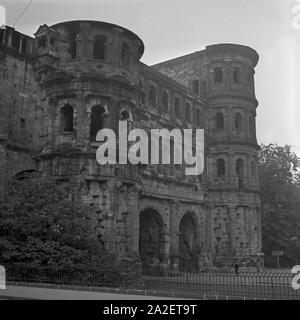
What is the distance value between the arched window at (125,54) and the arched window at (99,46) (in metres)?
1.10

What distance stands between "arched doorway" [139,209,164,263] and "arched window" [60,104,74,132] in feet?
24.4

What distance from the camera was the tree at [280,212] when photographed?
4119 cm

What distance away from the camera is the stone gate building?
2248 centimetres

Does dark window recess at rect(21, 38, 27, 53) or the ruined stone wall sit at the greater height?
dark window recess at rect(21, 38, 27, 53)

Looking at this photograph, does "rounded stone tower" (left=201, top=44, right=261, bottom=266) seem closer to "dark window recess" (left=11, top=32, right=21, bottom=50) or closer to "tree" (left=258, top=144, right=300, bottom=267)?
"tree" (left=258, top=144, right=300, bottom=267)

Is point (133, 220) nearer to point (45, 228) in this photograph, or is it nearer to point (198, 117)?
point (45, 228)

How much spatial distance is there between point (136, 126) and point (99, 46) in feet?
17.0

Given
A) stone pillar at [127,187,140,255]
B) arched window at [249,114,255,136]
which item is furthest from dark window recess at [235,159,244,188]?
stone pillar at [127,187,140,255]

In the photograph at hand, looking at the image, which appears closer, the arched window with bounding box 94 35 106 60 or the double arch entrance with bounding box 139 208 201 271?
the arched window with bounding box 94 35 106 60

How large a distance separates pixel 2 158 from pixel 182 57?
18355 millimetres

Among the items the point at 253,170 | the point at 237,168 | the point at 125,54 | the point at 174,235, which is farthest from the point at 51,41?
the point at 253,170

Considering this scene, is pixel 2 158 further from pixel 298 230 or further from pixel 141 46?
pixel 298 230

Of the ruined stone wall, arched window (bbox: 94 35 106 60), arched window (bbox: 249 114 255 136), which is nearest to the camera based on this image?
arched window (bbox: 94 35 106 60)

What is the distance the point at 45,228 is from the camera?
742 inches
